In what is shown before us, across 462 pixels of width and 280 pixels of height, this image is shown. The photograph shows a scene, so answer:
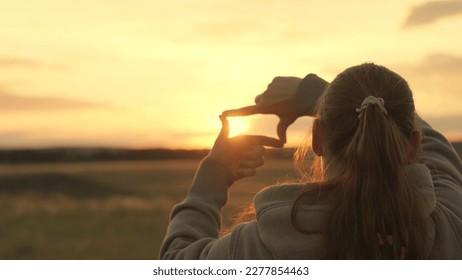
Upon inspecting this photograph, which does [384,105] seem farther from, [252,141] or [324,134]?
[252,141]

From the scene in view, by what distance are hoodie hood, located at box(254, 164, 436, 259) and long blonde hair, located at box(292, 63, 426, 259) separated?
0.02 m

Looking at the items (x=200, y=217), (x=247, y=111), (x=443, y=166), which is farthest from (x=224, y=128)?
(x=443, y=166)

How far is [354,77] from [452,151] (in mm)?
300

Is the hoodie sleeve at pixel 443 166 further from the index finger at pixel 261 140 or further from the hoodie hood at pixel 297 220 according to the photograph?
the index finger at pixel 261 140

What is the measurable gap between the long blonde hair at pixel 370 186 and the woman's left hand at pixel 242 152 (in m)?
0.17

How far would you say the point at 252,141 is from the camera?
1530 mm

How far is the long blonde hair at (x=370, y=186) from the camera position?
1.33m

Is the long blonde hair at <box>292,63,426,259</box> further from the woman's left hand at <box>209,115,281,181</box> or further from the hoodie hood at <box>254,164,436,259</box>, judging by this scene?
the woman's left hand at <box>209,115,281,181</box>

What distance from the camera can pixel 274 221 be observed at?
134cm

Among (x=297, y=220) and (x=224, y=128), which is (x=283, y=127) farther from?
(x=297, y=220)

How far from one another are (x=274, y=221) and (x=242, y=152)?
0.22m

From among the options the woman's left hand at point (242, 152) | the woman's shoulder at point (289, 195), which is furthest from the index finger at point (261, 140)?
the woman's shoulder at point (289, 195)

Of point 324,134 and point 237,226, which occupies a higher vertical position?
point 324,134

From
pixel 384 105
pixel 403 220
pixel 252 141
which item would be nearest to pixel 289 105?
pixel 252 141
